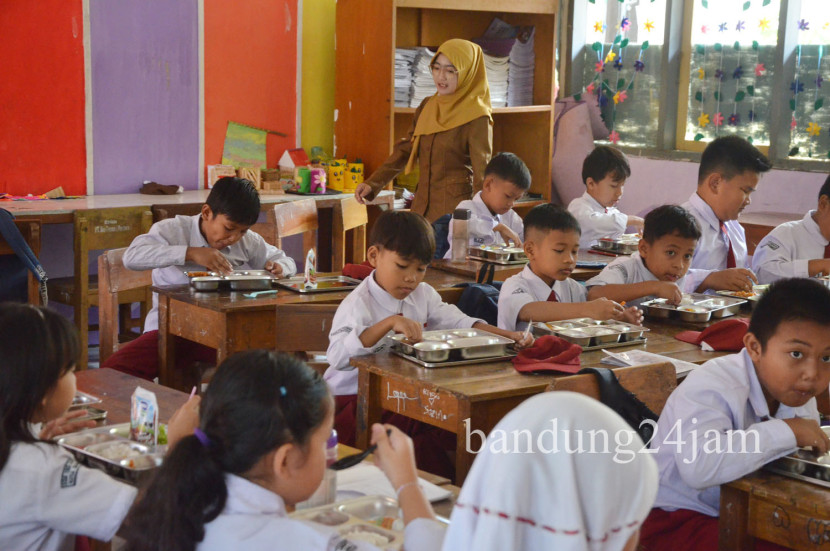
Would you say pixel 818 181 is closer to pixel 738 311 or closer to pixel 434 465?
pixel 738 311

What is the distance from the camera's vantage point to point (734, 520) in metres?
1.83

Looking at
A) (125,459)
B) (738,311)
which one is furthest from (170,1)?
(125,459)

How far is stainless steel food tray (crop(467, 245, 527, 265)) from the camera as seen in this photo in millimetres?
4209

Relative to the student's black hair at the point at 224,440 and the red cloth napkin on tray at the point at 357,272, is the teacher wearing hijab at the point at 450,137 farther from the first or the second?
the student's black hair at the point at 224,440

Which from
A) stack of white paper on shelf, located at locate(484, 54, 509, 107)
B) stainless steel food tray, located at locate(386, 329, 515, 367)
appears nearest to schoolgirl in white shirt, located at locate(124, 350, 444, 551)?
stainless steel food tray, located at locate(386, 329, 515, 367)

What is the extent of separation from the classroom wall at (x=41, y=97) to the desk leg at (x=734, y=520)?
4.21 meters

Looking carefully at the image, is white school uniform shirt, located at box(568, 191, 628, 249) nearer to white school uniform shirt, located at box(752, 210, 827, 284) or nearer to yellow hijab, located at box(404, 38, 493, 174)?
yellow hijab, located at box(404, 38, 493, 174)

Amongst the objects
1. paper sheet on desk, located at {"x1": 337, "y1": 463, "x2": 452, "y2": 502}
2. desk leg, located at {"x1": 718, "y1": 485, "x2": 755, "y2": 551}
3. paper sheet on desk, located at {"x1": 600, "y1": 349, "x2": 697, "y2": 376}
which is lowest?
desk leg, located at {"x1": 718, "y1": 485, "x2": 755, "y2": 551}

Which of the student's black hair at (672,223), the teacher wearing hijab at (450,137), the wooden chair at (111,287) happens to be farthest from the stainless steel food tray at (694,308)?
the teacher wearing hijab at (450,137)

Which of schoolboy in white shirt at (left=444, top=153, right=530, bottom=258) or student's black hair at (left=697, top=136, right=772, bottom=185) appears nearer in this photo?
student's black hair at (left=697, top=136, right=772, bottom=185)

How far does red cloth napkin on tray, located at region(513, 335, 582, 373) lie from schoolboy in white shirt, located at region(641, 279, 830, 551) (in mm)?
413

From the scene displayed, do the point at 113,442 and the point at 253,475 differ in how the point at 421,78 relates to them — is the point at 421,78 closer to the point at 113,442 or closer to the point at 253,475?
the point at 113,442

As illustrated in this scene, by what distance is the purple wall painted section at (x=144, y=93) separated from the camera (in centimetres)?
527

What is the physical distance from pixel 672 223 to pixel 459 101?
85.2 inches
